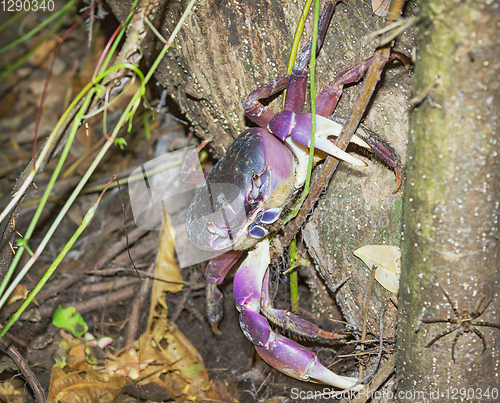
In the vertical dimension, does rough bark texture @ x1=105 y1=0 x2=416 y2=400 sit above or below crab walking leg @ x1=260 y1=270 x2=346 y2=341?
above

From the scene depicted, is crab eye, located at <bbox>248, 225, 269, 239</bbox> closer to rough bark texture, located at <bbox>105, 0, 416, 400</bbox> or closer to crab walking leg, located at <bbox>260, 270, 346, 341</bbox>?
rough bark texture, located at <bbox>105, 0, 416, 400</bbox>

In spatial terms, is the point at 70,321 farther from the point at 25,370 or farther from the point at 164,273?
the point at 25,370

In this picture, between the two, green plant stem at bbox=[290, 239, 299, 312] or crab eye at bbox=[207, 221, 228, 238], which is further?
green plant stem at bbox=[290, 239, 299, 312]

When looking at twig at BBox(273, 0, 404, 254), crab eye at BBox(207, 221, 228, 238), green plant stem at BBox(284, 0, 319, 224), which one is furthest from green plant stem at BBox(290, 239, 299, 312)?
crab eye at BBox(207, 221, 228, 238)

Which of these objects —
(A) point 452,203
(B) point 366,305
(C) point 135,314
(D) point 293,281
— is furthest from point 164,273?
(A) point 452,203

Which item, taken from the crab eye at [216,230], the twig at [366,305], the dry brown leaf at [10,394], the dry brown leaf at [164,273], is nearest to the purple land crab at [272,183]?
the crab eye at [216,230]

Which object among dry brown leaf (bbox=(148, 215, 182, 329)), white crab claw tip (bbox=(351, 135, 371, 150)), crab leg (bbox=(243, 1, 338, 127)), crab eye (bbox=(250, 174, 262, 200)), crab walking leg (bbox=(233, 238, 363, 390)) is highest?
crab leg (bbox=(243, 1, 338, 127))

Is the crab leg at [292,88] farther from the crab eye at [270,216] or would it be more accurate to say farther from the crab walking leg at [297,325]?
the crab walking leg at [297,325]

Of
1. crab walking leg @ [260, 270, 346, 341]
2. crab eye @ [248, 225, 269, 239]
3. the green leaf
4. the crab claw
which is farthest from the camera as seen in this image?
the green leaf
